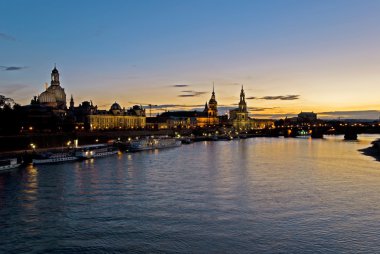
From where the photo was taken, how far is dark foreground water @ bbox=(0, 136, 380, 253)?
15.5 metres

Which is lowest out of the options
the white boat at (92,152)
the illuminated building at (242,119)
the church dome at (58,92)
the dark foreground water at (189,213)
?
the dark foreground water at (189,213)

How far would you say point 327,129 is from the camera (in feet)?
458

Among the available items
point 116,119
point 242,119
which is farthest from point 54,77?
point 242,119

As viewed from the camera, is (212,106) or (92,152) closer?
(92,152)

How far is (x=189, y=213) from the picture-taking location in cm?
1959

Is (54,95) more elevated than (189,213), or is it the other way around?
(54,95)

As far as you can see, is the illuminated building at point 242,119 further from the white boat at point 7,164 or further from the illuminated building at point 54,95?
the white boat at point 7,164

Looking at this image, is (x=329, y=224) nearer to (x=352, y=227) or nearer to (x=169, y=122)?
(x=352, y=227)

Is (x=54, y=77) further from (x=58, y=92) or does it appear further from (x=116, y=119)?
(x=116, y=119)

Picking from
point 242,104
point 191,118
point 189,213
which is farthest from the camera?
point 242,104

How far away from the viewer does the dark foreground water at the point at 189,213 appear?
1547 cm

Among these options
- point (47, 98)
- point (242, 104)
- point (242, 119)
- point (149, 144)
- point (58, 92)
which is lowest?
point (149, 144)

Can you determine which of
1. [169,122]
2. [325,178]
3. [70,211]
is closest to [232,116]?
[169,122]

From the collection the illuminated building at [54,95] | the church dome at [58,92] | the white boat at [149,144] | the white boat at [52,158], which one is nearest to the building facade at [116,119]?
the illuminated building at [54,95]
